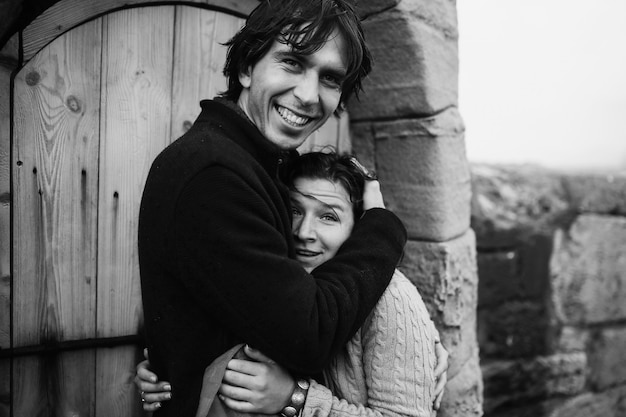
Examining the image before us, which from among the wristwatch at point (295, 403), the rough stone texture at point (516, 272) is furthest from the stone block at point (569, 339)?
the wristwatch at point (295, 403)

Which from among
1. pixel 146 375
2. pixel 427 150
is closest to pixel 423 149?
pixel 427 150

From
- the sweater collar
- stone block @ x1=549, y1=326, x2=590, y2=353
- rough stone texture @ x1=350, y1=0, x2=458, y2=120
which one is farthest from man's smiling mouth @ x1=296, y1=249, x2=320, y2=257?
stone block @ x1=549, y1=326, x2=590, y2=353

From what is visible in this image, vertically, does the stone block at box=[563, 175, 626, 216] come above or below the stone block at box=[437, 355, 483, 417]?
above

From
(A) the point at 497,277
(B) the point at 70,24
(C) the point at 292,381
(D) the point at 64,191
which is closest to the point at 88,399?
(D) the point at 64,191

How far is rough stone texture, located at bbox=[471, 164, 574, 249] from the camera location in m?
2.46

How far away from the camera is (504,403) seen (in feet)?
8.31

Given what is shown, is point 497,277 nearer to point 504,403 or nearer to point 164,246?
point 504,403

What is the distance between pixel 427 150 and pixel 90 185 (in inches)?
43.6

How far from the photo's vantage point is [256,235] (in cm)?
102

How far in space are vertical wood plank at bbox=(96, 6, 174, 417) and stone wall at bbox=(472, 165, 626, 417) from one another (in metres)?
1.47

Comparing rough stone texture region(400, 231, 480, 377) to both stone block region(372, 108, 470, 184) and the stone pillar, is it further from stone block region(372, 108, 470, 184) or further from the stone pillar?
stone block region(372, 108, 470, 184)

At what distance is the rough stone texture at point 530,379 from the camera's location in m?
2.51

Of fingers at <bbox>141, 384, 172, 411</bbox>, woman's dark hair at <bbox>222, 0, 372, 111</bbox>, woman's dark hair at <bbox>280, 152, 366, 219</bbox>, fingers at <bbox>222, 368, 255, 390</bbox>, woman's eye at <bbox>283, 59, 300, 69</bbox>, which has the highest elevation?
woman's dark hair at <bbox>222, 0, 372, 111</bbox>

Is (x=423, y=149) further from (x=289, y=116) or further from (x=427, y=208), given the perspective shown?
(x=289, y=116)
